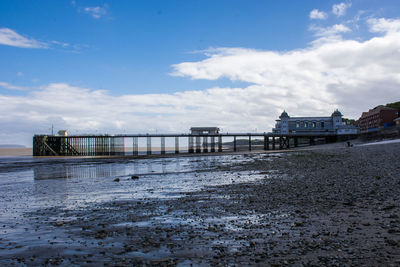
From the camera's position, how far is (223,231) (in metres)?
7.25

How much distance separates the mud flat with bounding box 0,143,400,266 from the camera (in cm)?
554

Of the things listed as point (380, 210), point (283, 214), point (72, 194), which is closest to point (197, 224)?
point (283, 214)

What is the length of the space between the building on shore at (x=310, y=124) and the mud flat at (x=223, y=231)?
281ft

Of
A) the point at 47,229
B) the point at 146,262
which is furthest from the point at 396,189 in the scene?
the point at 47,229

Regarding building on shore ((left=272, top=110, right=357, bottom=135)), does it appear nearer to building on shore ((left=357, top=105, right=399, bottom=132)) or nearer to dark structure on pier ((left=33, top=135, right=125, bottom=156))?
building on shore ((left=357, top=105, right=399, bottom=132))

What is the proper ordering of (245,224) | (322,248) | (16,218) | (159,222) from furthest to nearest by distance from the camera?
1. (16,218)
2. (159,222)
3. (245,224)
4. (322,248)

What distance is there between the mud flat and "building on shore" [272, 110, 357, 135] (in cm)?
8563

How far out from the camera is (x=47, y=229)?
26.5 feet

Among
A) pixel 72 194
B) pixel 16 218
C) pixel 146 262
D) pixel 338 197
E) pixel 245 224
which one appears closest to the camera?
pixel 146 262

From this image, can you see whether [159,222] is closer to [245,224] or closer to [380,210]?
[245,224]

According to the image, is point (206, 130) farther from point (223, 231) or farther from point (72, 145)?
point (223, 231)

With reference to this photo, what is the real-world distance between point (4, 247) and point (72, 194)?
849 centimetres

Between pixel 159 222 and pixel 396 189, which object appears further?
pixel 396 189

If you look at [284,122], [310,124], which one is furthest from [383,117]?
[284,122]
